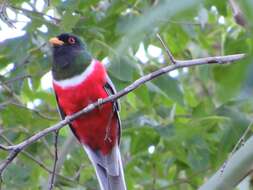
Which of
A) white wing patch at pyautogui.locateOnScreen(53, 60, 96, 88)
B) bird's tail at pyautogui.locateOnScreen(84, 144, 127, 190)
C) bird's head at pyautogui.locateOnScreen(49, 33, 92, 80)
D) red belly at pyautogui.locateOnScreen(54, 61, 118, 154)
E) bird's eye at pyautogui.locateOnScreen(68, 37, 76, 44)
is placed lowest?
bird's tail at pyautogui.locateOnScreen(84, 144, 127, 190)

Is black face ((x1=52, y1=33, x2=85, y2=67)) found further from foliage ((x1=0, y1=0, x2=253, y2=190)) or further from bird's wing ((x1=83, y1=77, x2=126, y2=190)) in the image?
bird's wing ((x1=83, y1=77, x2=126, y2=190))

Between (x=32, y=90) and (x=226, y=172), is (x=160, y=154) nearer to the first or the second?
(x=32, y=90)

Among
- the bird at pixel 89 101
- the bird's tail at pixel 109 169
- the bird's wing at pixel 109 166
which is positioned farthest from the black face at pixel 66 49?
the bird's tail at pixel 109 169

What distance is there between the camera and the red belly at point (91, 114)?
11.4ft

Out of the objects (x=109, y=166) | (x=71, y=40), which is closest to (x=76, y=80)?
(x=71, y=40)

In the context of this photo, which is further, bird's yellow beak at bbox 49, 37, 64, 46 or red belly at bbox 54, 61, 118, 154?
bird's yellow beak at bbox 49, 37, 64, 46

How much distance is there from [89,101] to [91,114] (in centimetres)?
15

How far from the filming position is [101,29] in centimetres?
364

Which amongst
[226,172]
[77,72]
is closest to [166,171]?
[77,72]

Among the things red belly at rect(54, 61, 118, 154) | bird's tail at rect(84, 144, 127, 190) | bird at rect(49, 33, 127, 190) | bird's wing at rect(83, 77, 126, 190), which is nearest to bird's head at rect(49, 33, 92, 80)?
bird at rect(49, 33, 127, 190)

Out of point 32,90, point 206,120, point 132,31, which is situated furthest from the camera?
point 32,90

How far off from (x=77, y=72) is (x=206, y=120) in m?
0.91

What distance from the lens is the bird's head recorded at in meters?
3.66

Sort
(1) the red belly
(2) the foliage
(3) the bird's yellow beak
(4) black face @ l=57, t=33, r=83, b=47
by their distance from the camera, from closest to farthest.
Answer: (1) the red belly < (2) the foliage < (3) the bird's yellow beak < (4) black face @ l=57, t=33, r=83, b=47
